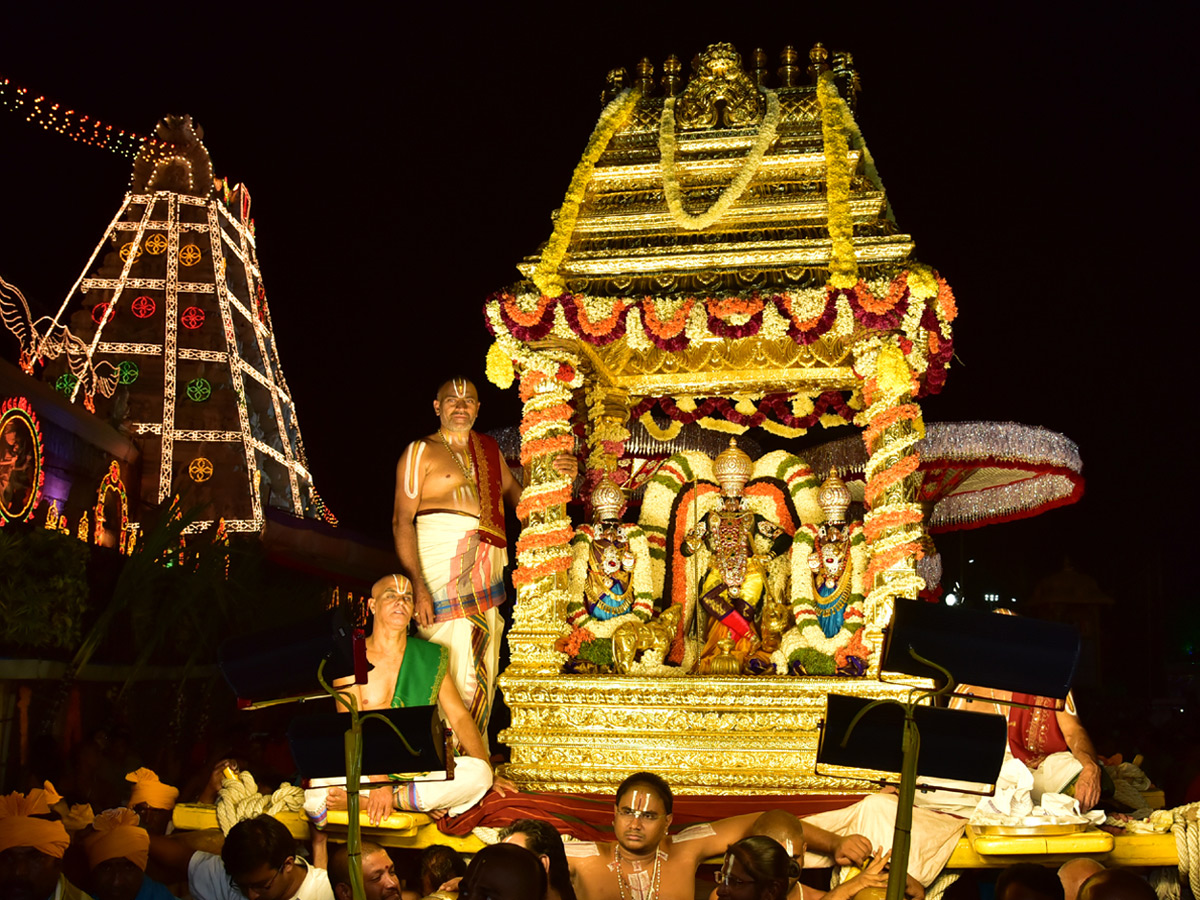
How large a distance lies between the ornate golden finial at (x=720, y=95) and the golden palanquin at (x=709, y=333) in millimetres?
13

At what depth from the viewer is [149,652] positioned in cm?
1184

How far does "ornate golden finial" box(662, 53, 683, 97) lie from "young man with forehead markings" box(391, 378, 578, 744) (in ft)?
9.03

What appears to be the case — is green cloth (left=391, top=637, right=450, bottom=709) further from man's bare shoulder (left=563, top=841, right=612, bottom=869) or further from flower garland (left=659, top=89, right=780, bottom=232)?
flower garland (left=659, top=89, right=780, bottom=232)

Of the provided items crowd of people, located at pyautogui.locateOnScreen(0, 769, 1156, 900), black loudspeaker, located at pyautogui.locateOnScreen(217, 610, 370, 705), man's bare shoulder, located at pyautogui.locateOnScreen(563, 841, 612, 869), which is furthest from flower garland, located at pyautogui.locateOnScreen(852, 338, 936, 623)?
black loudspeaker, located at pyautogui.locateOnScreen(217, 610, 370, 705)

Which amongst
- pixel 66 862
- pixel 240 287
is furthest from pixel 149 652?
pixel 240 287

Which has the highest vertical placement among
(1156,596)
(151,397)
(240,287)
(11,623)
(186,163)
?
(186,163)

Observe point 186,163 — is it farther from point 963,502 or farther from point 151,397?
point 963,502

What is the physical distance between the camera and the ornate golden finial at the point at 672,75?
8781 millimetres

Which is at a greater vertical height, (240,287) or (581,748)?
(240,287)

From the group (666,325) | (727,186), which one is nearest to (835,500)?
(666,325)

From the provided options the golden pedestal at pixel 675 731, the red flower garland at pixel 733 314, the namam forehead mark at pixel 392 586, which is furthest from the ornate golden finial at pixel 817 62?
→ the namam forehead mark at pixel 392 586

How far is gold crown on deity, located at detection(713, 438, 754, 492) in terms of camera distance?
8133 mm

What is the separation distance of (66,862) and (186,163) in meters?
18.3

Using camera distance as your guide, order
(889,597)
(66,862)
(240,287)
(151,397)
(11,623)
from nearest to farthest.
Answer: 1. (66,862)
2. (889,597)
3. (11,623)
4. (151,397)
5. (240,287)
